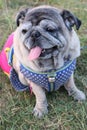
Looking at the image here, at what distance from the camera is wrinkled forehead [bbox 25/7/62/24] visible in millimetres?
2019

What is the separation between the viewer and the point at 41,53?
2070 millimetres

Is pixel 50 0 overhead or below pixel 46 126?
overhead

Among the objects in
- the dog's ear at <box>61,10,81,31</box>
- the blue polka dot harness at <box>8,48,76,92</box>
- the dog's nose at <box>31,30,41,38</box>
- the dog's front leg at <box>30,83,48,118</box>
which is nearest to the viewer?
the dog's nose at <box>31,30,41,38</box>

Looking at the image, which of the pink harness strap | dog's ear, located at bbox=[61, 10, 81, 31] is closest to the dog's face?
dog's ear, located at bbox=[61, 10, 81, 31]

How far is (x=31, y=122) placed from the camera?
2.31 m

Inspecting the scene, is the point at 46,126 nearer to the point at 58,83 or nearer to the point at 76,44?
the point at 58,83

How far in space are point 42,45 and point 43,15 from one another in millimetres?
171

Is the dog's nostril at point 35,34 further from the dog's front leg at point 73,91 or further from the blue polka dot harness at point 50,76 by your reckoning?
the dog's front leg at point 73,91

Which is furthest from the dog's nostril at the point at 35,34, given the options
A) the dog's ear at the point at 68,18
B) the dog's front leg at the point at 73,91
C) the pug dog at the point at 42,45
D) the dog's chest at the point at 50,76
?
the dog's front leg at the point at 73,91

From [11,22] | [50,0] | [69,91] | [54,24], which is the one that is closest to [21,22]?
[54,24]

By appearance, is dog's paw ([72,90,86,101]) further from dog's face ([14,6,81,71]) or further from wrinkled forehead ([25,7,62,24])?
wrinkled forehead ([25,7,62,24])

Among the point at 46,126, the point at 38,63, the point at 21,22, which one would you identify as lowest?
the point at 46,126

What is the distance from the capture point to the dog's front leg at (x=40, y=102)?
2.34 meters

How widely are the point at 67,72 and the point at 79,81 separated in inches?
15.2
